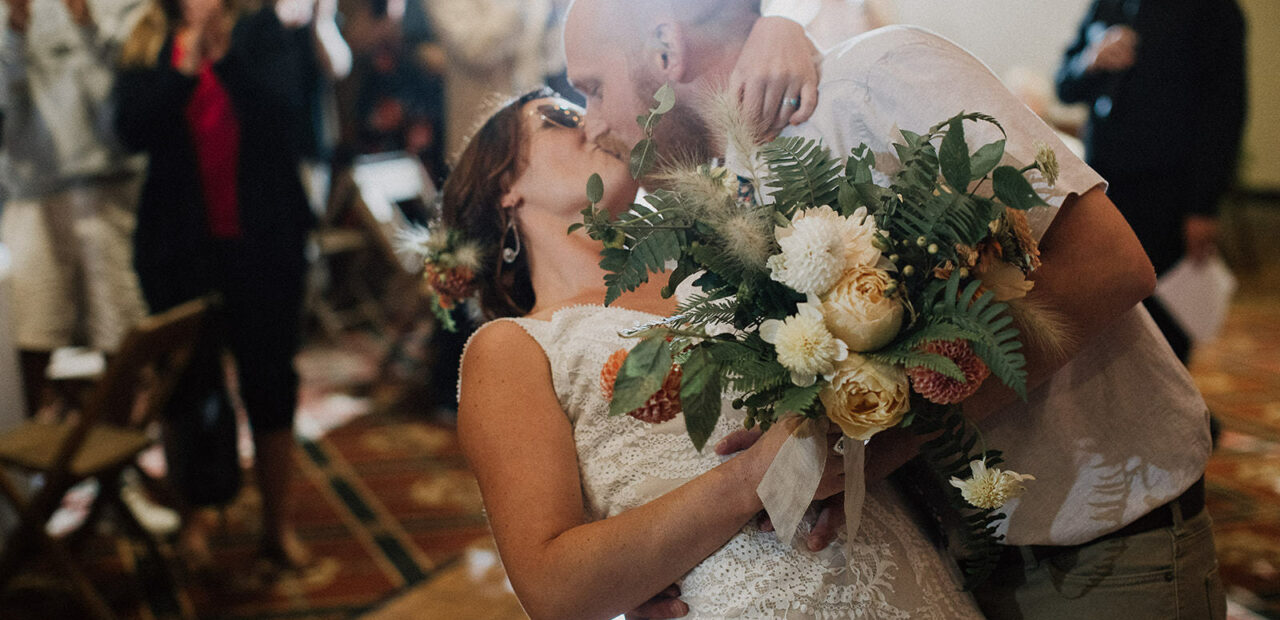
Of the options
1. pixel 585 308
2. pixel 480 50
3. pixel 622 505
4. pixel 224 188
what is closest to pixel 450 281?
pixel 585 308

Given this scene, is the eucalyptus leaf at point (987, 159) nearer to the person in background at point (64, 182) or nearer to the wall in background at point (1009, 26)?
the person in background at point (64, 182)

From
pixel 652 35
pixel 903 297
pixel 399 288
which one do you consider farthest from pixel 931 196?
pixel 399 288

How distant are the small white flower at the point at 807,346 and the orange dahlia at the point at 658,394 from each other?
0.44ft

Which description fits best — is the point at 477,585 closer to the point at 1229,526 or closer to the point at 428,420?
the point at 428,420

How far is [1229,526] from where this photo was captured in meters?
3.59

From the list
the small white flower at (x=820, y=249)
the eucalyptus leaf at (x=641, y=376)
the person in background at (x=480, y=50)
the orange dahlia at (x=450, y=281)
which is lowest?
the person in background at (x=480, y=50)

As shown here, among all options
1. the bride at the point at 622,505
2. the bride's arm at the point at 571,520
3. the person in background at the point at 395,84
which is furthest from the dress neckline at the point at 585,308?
the person in background at the point at 395,84

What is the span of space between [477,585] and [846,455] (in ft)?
8.29

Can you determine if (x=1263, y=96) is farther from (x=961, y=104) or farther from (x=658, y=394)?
(x=658, y=394)

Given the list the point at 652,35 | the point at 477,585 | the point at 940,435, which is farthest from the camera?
the point at 477,585

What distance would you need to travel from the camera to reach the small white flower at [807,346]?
958 mm

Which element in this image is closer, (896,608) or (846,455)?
(846,455)

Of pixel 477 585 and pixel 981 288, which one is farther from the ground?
pixel 981 288

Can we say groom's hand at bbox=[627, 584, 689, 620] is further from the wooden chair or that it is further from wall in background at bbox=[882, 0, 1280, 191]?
wall in background at bbox=[882, 0, 1280, 191]
